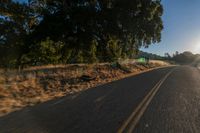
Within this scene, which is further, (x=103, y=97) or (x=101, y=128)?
(x=103, y=97)

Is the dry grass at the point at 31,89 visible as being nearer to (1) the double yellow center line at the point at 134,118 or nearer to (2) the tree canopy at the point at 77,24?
(1) the double yellow center line at the point at 134,118

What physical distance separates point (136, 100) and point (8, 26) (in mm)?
23684

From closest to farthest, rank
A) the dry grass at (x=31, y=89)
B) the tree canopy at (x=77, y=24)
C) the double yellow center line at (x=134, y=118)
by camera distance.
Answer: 1. the double yellow center line at (x=134, y=118)
2. the dry grass at (x=31, y=89)
3. the tree canopy at (x=77, y=24)

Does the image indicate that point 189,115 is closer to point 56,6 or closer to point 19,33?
point 56,6

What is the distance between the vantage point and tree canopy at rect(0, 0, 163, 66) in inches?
1141

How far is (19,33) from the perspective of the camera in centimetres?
3303

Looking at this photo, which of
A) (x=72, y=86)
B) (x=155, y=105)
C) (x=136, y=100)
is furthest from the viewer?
(x=72, y=86)

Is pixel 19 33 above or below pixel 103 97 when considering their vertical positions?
above

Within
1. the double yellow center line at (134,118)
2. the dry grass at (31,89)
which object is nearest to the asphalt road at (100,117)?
the double yellow center line at (134,118)

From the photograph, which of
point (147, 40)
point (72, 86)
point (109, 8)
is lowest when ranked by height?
point (72, 86)

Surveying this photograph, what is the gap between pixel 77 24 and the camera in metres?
29.6

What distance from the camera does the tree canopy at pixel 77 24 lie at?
28969 mm

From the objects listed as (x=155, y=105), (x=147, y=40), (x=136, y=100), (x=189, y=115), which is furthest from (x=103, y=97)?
(x=147, y=40)

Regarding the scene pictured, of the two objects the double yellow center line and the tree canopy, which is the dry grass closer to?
the double yellow center line
